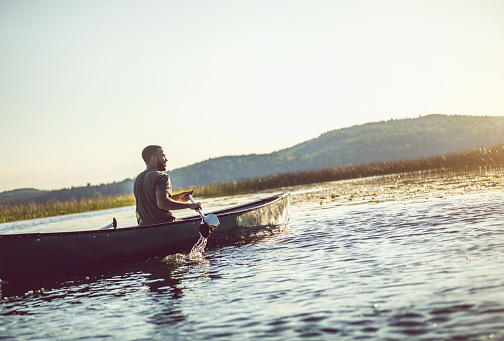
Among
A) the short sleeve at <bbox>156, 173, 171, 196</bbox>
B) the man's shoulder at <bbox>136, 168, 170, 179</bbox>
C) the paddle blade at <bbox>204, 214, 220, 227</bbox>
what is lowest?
the paddle blade at <bbox>204, 214, 220, 227</bbox>

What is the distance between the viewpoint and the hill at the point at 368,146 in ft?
473

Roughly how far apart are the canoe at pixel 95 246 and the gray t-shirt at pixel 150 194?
0.42 m

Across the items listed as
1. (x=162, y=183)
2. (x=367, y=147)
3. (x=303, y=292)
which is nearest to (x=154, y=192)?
(x=162, y=183)

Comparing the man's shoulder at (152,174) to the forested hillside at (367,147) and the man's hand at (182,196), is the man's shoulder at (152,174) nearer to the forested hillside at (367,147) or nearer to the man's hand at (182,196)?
the man's hand at (182,196)

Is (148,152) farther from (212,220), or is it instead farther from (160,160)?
(212,220)

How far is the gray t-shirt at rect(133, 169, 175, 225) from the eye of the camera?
9320 millimetres

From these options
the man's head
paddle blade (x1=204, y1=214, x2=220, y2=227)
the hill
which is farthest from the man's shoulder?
the hill

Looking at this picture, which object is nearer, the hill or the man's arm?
the man's arm

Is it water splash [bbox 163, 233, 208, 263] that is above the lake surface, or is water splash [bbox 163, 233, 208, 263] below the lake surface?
above

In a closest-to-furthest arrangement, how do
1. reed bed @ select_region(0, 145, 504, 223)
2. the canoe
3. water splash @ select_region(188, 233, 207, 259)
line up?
the canoe, water splash @ select_region(188, 233, 207, 259), reed bed @ select_region(0, 145, 504, 223)

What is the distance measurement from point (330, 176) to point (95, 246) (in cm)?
3205

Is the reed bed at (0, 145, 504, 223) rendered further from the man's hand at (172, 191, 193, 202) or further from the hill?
the hill

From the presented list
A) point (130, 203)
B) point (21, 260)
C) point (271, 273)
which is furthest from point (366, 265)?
point (130, 203)

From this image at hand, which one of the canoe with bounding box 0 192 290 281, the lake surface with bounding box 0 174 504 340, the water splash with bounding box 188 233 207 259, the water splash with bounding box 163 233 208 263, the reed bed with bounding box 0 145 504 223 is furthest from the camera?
the reed bed with bounding box 0 145 504 223
